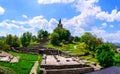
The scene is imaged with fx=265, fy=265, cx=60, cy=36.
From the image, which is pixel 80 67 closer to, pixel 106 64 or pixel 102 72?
pixel 106 64

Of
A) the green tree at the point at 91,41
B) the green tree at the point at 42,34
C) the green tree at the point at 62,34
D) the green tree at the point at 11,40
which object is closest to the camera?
the green tree at the point at 91,41

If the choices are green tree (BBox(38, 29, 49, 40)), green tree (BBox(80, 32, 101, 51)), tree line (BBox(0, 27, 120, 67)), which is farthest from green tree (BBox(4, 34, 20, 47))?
green tree (BBox(38, 29, 49, 40))

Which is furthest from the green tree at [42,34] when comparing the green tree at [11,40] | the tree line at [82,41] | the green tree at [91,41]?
the green tree at [91,41]

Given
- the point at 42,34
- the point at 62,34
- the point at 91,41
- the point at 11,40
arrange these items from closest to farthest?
the point at 91,41, the point at 11,40, the point at 62,34, the point at 42,34

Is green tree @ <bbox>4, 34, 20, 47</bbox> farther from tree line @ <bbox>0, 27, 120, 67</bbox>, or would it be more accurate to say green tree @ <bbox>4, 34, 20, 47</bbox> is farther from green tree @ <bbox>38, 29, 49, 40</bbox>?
green tree @ <bbox>38, 29, 49, 40</bbox>

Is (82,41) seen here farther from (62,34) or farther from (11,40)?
(62,34)

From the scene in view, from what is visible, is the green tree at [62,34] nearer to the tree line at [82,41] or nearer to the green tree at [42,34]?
the tree line at [82,41]

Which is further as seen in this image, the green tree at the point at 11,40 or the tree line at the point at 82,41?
the green tree at the point at 11,40

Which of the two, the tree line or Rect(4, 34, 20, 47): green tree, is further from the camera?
Rect(4, 34, 20, 47): green tree

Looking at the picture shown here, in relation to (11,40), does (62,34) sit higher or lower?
higher

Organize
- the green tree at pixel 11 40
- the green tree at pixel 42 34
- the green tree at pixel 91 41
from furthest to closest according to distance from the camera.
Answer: the green tree at pixel 42 34
the green tree at pixel 11 40
the green tree at pixel 91 41

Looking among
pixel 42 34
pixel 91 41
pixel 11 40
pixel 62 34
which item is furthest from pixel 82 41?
pixel 42 34

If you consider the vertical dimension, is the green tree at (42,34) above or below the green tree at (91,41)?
above

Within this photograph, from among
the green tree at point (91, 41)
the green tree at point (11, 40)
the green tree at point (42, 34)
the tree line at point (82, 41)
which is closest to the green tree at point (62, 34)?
the tree line at point (82, 41)
